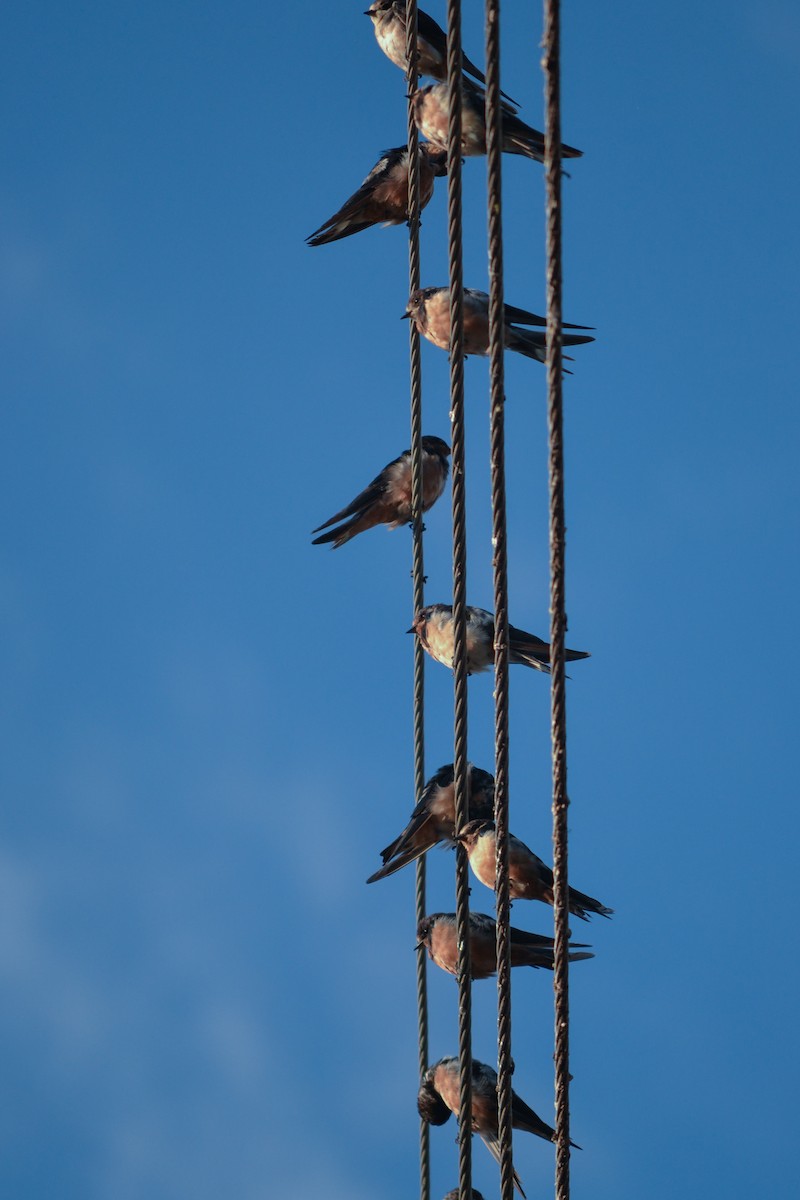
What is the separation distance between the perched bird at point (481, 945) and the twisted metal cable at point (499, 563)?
109 centimetres

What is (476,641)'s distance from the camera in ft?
21.5

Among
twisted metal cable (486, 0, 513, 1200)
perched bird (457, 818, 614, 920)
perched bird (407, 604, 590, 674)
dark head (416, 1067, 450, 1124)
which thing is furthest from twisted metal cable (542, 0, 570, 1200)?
perched bird (407, 604, 590, 674)

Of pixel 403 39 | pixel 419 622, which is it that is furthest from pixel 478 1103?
pixel 403 39

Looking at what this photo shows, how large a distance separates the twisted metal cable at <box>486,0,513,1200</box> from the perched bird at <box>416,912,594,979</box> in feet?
3.57

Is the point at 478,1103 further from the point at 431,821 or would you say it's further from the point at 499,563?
the point at 499,563

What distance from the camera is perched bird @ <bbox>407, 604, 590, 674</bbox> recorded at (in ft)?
20.9

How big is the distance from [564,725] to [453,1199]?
6.56 feet

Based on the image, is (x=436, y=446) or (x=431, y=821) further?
(x=436, y=446)

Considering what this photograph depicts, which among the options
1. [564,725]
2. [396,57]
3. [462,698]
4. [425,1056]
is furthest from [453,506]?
[396,57]

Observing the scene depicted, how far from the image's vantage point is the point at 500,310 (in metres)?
3.81

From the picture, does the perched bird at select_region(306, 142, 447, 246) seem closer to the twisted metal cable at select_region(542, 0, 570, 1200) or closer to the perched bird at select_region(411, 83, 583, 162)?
the perched bird at select_region(411, 83, 583, 162)

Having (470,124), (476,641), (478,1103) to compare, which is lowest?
(478,1103)

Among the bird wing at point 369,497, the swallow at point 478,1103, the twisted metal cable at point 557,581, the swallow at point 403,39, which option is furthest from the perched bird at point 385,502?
the twisted metal cable at point 557,581

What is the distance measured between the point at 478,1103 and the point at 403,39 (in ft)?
15.2
